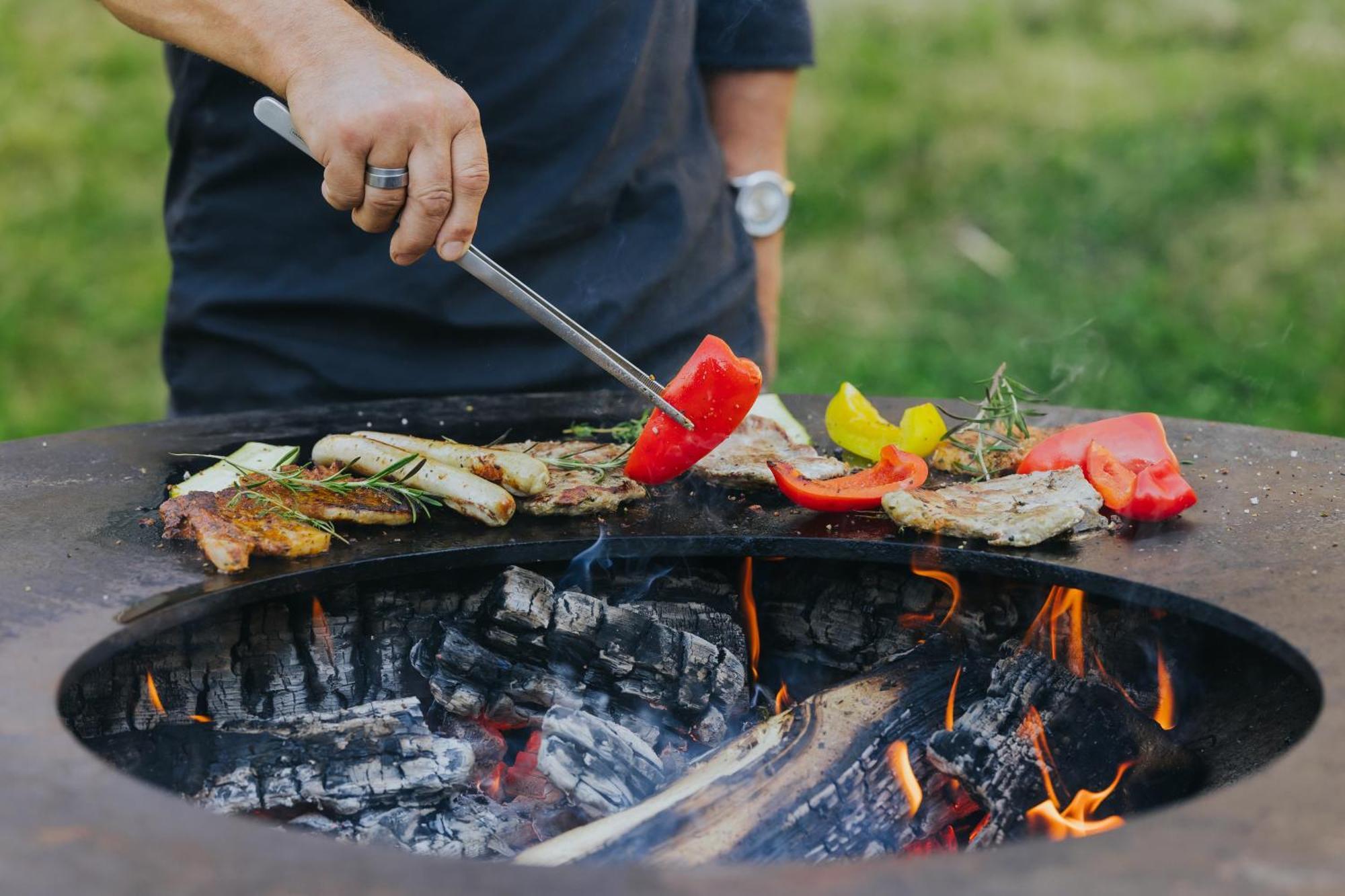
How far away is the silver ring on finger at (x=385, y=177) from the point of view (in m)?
2.26

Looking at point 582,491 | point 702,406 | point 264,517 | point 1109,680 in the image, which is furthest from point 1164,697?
point 264,517

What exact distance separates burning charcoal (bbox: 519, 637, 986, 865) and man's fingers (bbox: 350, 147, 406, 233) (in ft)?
3.54

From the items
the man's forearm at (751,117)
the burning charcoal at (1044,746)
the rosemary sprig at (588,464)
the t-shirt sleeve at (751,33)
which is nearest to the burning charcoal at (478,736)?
the rosemary sprig at (588,464)

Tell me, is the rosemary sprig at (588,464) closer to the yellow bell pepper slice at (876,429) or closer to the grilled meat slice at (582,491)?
the grilled meat slice at (582,491)

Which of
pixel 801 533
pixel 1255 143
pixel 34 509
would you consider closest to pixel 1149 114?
pixel 1255 143

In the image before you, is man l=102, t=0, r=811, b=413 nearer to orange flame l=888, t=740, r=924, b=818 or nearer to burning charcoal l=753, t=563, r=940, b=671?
burning charcoal l=753, t=563, r=940, b=671

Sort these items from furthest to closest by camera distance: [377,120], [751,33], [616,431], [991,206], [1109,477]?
[991,206] < [751,33] < [616,431] < [1109,477] < [377,120]

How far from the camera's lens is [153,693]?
7.06 feet

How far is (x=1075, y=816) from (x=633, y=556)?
0.83 metres

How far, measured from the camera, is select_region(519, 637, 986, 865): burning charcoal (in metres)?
1.84

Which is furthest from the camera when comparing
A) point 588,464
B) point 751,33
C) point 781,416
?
point 751,33

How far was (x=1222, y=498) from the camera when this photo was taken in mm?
2408

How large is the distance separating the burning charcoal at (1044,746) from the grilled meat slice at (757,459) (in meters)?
0.49

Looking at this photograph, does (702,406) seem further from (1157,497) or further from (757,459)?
(1157,497)
